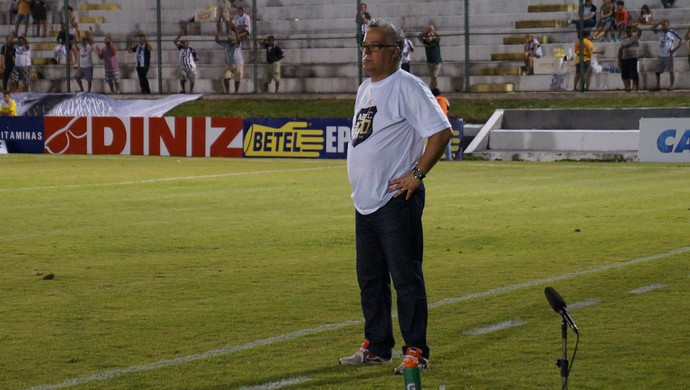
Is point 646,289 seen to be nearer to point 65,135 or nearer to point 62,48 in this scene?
point 65,135

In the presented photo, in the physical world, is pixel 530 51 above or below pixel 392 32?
below

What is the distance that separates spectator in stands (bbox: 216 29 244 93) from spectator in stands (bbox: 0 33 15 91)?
6.81 metres

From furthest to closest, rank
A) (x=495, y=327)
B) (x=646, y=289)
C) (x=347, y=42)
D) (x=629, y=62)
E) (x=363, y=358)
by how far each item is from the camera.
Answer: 1. (x=347, y=42)
2. (x=629, y=62)
3. (x=646, y=289)
4. (x=495, y=327)
5. (x=363, y=358)

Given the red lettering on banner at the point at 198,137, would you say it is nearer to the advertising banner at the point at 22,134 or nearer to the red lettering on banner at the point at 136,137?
the red lettering on banner at the point at 136,137

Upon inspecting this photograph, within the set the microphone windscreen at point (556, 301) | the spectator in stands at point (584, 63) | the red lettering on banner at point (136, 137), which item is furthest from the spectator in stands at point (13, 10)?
the microphone windscreen at point (556, 301)

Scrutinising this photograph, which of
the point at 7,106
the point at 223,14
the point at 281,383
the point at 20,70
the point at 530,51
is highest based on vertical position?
the point at 223,14

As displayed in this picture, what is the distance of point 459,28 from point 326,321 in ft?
97.6

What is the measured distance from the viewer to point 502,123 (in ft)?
105

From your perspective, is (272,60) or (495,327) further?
(272,60)

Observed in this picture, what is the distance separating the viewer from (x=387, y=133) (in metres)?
7.00

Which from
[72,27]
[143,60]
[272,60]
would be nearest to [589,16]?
[272,60]

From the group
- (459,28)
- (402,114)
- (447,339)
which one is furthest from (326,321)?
(459,28)

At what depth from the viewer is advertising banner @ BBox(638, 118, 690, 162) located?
90.5 ft

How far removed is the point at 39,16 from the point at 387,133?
1511 inches
